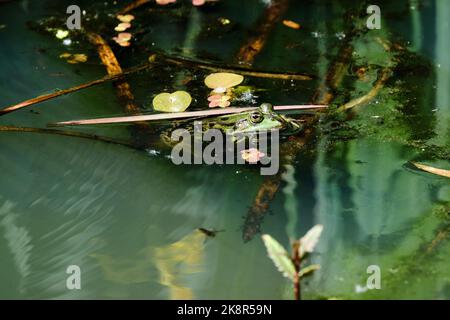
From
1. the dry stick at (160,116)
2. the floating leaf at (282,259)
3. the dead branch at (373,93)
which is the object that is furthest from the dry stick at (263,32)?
the floating leaf at (282,259)

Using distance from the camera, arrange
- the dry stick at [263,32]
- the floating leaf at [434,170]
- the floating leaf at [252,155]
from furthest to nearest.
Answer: the dry stick at [263,32] → the floating leaf at [252,155] → the floating leaf at [434,170]

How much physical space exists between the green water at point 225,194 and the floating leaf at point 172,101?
59mm

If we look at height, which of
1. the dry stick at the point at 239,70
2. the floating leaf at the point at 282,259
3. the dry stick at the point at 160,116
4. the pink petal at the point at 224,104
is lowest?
the floating leaf at the point at 282,259

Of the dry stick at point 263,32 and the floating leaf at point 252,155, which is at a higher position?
the dry stick at point 263,32

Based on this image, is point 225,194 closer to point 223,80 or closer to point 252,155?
point 252,155

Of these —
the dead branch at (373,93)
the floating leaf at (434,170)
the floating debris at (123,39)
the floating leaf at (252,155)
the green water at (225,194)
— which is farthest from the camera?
the floating debris at (123,39)

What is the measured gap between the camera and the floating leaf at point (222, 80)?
2523mm

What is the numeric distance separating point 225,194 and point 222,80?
0.70 metres

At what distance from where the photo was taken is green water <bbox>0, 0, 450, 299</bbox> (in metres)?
1.76

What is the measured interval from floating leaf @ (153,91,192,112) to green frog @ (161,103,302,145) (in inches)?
4.6

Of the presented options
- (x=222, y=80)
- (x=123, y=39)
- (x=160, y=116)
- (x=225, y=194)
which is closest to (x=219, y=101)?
(x=222, y=80)

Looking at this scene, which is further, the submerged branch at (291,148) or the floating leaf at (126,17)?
the floating leaf at (126,17)

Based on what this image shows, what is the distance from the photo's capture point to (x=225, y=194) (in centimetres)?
203

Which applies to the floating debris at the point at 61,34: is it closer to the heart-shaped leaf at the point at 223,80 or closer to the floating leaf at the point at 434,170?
the heart-shaped leaf at the point at 223,80
